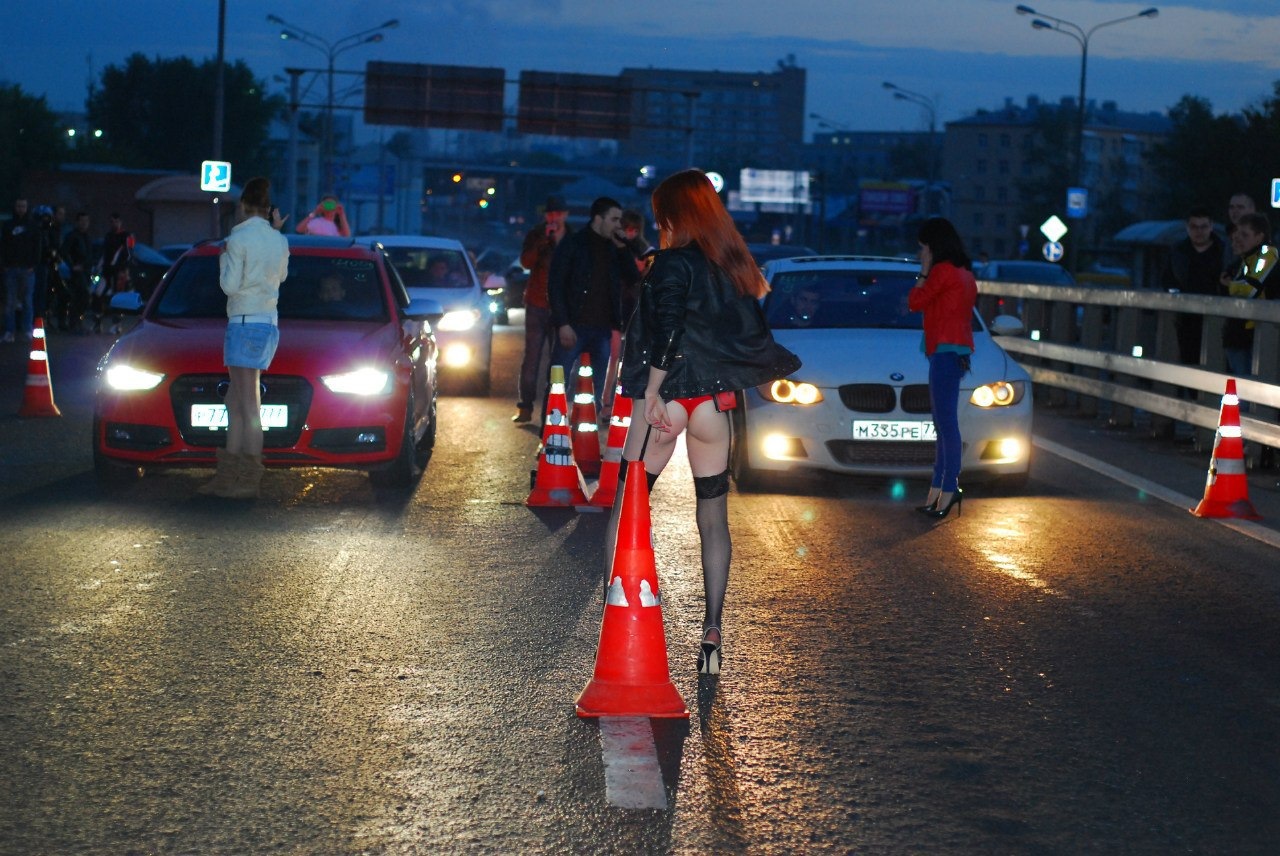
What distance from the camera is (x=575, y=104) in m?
58.8

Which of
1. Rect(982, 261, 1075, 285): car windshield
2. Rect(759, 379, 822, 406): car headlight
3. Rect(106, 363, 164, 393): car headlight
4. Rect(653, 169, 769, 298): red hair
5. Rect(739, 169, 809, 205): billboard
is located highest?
Rect(739, 169, 809, 205): billboard

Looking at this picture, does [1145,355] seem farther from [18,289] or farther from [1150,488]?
[18,289]

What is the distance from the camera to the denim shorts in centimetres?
1006

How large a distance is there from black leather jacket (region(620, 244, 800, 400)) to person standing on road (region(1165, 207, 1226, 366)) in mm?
9383

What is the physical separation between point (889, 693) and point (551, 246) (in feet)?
34.1

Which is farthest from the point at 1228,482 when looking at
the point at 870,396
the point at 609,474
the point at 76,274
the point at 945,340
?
the point at 76,274

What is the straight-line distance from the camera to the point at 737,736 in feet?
17.3

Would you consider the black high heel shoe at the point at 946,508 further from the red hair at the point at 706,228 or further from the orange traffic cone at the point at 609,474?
the red hair at the point at 706,228

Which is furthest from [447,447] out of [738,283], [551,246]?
[738,283]

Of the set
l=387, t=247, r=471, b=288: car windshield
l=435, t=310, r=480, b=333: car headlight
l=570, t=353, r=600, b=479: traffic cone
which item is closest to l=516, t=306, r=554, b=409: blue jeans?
l=435, t=310, r=480, b=333: car headlight

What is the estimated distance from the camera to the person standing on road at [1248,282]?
529 inches

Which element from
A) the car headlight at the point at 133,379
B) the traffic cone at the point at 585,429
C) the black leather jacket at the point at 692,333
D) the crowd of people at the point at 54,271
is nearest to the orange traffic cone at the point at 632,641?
the black leather jacket at the point at 692,333

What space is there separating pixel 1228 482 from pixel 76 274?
22390 millimetres

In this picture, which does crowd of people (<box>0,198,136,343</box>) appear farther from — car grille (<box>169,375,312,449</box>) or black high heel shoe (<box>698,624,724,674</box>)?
black high heel shoe (<box>698,624,724,674</box>)
